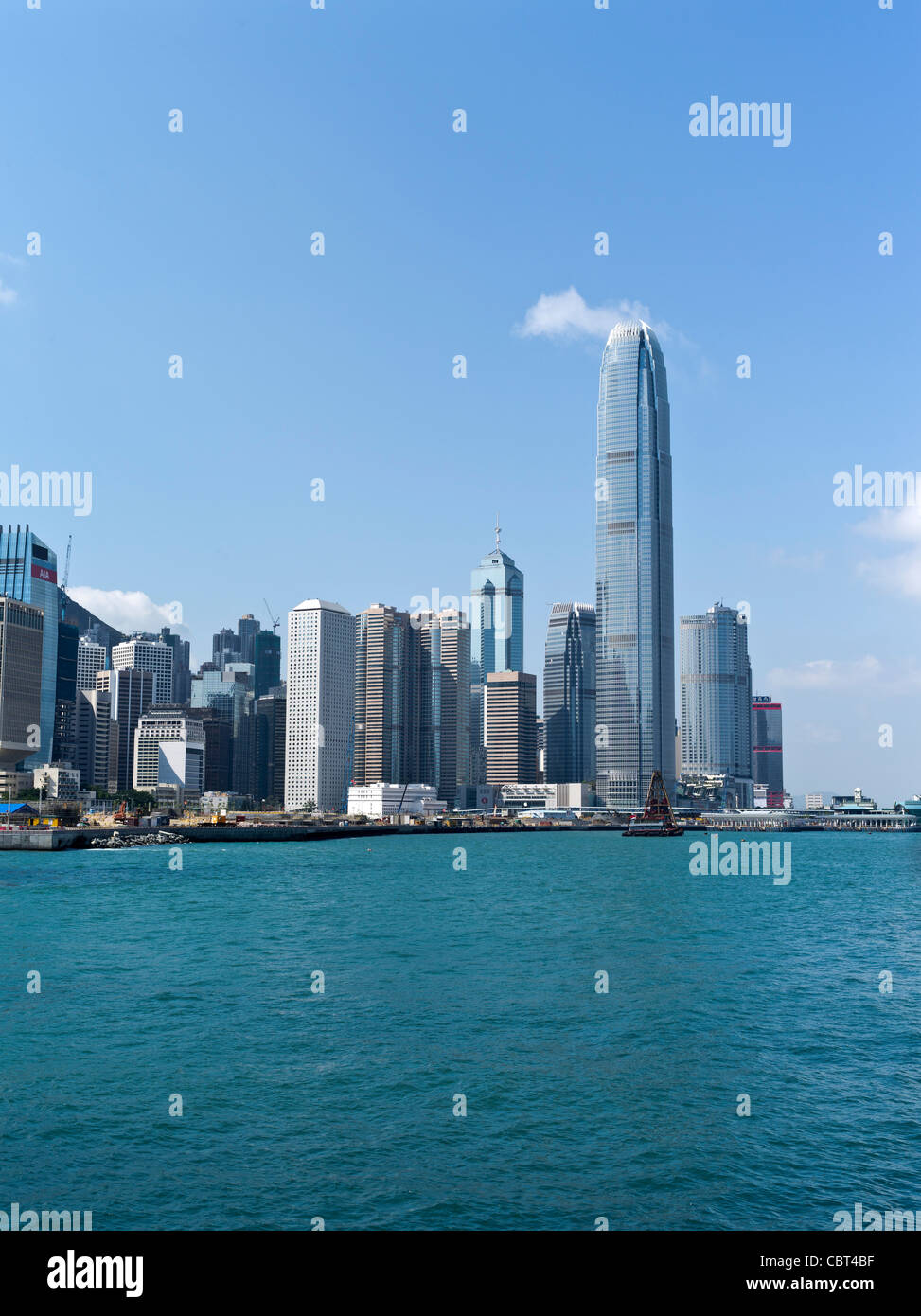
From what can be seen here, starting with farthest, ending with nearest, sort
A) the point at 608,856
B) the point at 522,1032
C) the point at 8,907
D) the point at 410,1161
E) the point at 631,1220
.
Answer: the point at 608,856 < the point at 8,907 < the point at 522,1032 < the point at 410,1161 < the point at 631,1220

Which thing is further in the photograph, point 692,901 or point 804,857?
point 804,857

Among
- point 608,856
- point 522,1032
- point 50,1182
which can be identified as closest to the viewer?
point 50,1182

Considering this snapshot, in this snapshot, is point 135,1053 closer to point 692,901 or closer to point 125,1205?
point 125,1205

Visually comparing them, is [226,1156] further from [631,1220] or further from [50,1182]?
[631,1220]
